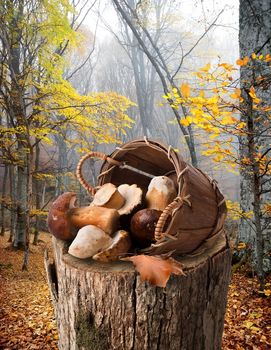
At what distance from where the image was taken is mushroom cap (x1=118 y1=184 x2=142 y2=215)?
153 centimetres

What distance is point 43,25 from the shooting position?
5633 mm

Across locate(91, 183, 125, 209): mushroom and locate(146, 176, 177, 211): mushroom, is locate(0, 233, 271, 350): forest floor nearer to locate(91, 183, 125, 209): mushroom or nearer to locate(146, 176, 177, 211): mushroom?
locate(91, 183, 125, 209): mushroom

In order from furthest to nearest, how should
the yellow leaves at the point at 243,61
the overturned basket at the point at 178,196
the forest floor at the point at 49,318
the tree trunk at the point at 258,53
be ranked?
1. the tree trunk at the point at 258,53
2. the forest floor at the point at 49,318
3. the yellow leaves at the point at 243,61
4. the overturned basket at the point at 178,196

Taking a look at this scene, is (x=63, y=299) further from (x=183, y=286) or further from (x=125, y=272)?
(x=183, y=286)

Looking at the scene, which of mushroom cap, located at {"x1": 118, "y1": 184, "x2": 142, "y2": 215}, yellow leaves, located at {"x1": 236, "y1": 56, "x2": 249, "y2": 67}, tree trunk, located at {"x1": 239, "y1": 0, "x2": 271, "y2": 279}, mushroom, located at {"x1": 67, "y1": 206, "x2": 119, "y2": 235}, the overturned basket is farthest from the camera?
tree trunk, located at {"x1": 239, "y1": 0, "x2": 271, "y2": 279}

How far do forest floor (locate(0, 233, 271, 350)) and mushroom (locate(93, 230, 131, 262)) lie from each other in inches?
80.6

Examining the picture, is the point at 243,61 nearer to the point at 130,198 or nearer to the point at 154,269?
the point at 130,198

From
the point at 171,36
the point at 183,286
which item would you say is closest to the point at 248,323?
the point at 183,286

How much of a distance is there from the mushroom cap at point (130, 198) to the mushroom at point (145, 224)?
0.17m

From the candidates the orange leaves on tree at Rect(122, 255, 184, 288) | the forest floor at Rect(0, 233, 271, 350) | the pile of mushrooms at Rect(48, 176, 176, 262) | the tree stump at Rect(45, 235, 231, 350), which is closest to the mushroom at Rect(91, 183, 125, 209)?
the pile of mushrooms at Rect(48, 176, 176, 262)

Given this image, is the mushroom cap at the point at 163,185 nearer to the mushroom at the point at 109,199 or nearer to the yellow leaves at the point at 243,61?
the mushroom at the point at 109,199

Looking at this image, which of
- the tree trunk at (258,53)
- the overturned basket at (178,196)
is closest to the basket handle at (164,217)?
the overturned basket at (178,196)

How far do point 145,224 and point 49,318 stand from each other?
334 centimetres

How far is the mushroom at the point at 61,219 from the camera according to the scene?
1442mm
